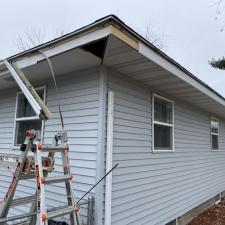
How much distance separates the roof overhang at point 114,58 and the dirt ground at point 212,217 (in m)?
3.46

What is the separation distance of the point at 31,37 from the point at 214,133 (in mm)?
16607

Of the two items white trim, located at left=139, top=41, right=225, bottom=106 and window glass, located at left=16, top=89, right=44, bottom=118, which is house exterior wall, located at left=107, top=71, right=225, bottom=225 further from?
window glass, located at left=16, top=89, right=44, bottom=118

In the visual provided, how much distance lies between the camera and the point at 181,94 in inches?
259

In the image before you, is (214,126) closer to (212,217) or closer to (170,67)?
(212,217)

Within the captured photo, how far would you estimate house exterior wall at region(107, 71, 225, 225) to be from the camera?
4.69 metres

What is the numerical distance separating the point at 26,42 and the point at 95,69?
18932 mm

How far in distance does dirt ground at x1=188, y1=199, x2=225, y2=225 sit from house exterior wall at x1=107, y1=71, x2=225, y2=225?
0.37 m

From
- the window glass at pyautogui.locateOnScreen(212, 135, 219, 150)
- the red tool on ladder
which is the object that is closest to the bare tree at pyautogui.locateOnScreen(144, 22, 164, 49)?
the window glass at pyautogui.locateOnScreen(212, 135, 219, 150)

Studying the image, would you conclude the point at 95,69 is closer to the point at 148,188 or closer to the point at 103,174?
the point at 103,174

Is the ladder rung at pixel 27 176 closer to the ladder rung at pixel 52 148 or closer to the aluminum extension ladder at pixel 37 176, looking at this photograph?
the aluminum extension ladder at pixel 37 176

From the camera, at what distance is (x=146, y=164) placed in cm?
541

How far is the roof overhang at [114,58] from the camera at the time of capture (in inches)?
135

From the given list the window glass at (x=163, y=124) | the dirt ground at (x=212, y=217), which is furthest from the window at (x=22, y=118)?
the dirt ground at (x=212, y=217)

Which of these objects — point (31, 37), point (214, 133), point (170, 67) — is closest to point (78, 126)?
point (170, 67)
